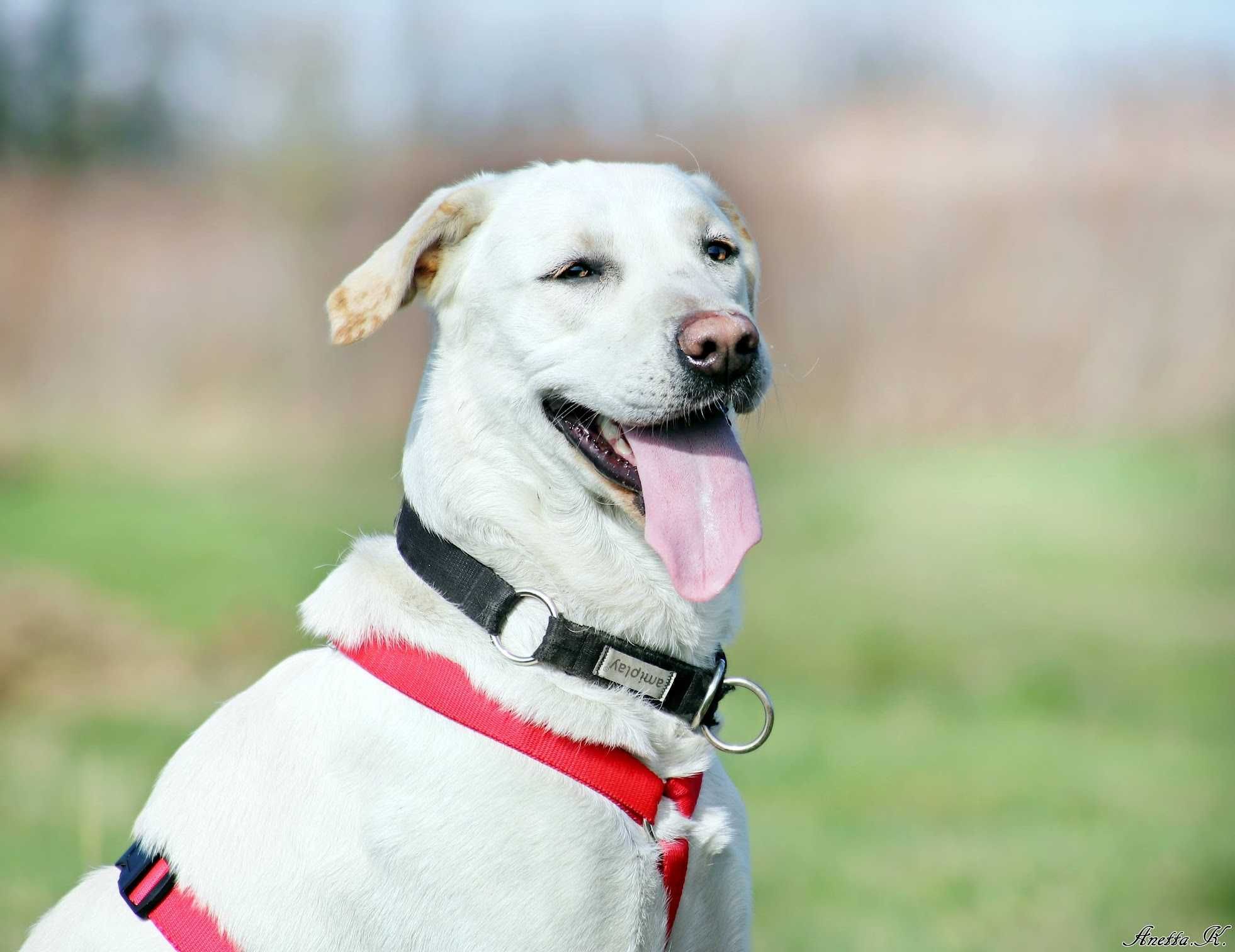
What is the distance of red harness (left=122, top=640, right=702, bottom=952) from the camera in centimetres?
256

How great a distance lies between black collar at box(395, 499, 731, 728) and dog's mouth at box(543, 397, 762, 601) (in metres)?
0.19

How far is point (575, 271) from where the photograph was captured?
3.12 m

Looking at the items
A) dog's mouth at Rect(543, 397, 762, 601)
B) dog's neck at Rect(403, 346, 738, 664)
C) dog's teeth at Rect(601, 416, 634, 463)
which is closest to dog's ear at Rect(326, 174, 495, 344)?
dog's neck at Rect(403, 346, 738, 664)

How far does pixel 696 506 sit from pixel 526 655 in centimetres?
54

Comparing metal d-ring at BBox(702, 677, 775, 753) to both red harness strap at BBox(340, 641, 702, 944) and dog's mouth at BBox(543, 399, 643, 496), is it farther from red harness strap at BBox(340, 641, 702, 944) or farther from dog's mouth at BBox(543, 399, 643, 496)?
dog's mouth at BBox(543, 399, 643, 496)

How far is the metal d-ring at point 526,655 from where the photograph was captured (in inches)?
105

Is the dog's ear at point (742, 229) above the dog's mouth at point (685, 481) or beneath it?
above

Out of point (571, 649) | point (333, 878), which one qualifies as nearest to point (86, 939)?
point (333, 878)

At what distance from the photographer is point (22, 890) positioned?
216 inches

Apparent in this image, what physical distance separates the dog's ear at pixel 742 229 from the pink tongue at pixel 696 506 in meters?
0.78

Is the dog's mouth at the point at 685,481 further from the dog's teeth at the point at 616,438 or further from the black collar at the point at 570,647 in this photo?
the black collar at the point at 570,647

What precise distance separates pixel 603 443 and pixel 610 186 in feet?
2.32
